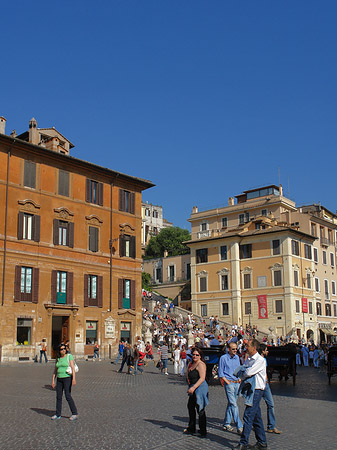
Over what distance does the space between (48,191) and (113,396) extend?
23182 millimetres

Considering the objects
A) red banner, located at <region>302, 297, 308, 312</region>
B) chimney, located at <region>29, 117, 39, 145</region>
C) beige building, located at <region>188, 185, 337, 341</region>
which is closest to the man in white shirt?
chimney, located at <region>29, 117, 39, 145</region>

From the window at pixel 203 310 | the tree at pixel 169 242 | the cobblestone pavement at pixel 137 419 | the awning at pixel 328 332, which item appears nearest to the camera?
the cobblestone pavement at pixel 137 419

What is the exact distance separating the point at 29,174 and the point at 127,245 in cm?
1009

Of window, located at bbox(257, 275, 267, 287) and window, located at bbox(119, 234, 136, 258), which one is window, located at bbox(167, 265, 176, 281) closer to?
window, located at bbox(257, 275, 267, 287)

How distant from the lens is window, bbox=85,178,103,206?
3978cm

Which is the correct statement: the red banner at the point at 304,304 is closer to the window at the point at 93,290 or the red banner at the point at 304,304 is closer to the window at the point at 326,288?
the window at the point at 326,288

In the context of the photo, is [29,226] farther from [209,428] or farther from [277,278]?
[277,278]

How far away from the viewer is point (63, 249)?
37.3m

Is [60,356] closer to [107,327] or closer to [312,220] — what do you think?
[107,327]

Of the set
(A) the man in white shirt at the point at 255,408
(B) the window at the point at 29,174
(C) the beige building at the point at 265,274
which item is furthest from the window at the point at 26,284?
(C) the beige building at the point at 265,274

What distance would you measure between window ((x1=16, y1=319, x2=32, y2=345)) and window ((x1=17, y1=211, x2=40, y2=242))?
534cm

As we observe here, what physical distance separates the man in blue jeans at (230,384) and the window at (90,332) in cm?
2801

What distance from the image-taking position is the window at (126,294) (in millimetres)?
41000

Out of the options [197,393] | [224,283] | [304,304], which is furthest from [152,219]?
[197,393]
